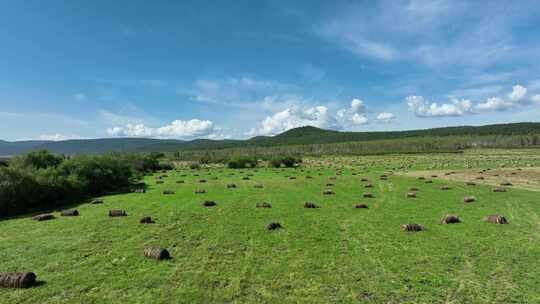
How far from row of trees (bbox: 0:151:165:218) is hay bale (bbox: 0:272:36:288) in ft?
57.8

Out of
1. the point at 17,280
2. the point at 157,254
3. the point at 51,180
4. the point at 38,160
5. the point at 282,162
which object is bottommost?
the point at 282,162

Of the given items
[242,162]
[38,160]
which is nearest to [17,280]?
[38,160]

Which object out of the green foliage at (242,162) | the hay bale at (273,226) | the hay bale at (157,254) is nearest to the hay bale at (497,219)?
the hay bale at (273,226)

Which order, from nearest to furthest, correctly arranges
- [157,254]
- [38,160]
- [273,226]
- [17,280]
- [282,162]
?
[17,280], [157,254], [273,226], [38,160], [282,162]

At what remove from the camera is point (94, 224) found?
15898mm

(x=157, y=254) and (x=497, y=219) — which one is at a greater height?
(x=157, y=254)

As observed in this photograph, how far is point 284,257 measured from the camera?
1032cm

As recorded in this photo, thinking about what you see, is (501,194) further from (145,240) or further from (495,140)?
(495,140)

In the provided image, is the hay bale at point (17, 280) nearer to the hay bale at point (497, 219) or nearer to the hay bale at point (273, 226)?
the hay bale at point (273, 226)

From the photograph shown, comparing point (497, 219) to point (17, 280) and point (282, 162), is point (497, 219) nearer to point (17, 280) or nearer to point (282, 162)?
point (17, 280)

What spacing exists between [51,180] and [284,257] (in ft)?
90.3

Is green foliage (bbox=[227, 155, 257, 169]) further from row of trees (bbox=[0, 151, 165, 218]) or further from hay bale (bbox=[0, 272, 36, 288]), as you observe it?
hay bale (bbox=[0, 272, 36, 288])

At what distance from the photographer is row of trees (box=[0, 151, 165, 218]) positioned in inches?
871

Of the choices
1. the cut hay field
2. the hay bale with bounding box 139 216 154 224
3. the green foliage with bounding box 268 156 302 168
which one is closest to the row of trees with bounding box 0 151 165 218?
the cut hay field
